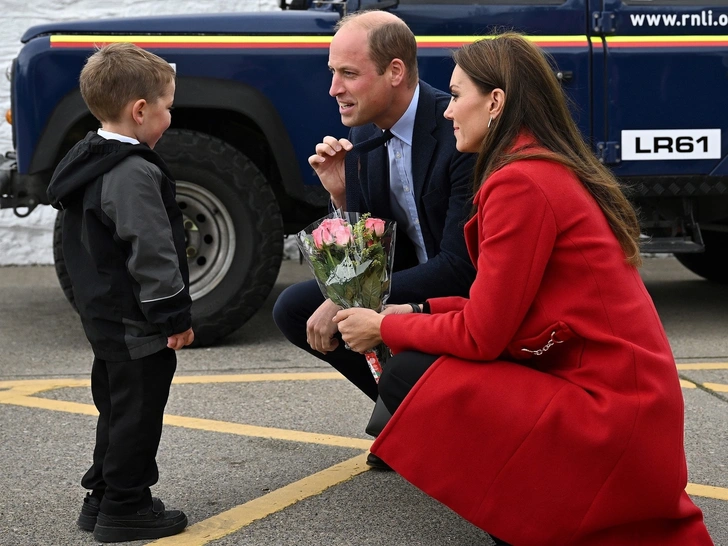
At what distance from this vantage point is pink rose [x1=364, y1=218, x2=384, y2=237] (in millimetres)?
2988

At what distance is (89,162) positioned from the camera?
2.90 meters

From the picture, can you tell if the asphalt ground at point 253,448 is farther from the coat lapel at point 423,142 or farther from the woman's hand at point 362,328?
the coat lapel at point 423,142

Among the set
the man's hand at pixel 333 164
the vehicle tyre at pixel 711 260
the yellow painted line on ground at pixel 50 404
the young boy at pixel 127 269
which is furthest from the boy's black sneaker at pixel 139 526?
the vehicle tyre at pixel 711 260

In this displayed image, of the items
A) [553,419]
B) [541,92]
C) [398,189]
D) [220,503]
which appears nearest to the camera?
[553,419]

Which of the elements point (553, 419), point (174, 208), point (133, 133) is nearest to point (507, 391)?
point (553, 419)

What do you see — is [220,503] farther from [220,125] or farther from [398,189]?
[220,125]

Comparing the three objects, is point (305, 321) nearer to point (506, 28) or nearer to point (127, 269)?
point (127, 269)

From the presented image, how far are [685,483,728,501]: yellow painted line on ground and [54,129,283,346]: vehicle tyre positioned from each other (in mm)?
2645

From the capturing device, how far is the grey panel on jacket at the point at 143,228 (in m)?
2.82

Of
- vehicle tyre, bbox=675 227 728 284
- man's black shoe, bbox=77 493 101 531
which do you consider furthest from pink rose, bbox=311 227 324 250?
vehicle tyre, bbox=675 227 728 284

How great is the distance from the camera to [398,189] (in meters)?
3.53

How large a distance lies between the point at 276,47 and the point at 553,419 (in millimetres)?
3375

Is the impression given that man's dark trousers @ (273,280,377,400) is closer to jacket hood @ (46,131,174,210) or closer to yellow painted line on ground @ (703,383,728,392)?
jacket hood @ (46,131,174,210)

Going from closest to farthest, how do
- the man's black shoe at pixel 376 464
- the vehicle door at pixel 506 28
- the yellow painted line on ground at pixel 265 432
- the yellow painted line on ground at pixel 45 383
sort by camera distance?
1. the man's black shoe at pixel 376 464
2. the yellow painted line on ground at pixel 265 432
3. the yellow painted line on ground at pixel 45 383
4. the vehicle door at pixel 506 28
